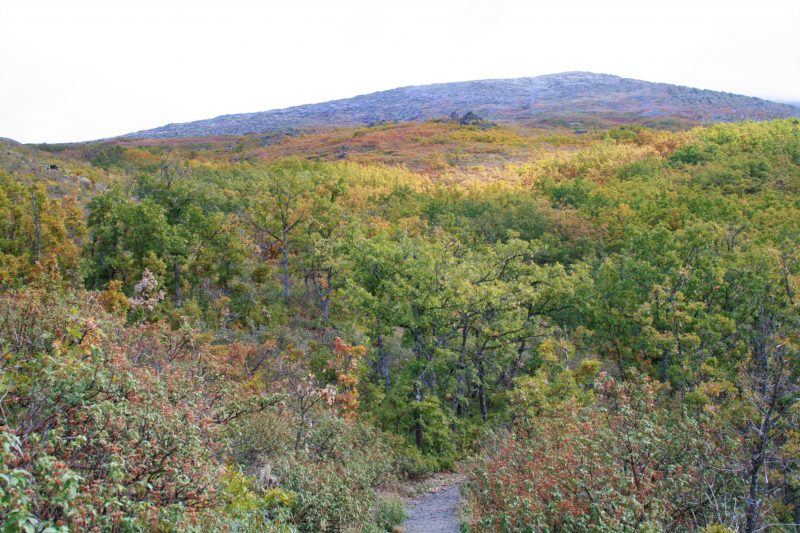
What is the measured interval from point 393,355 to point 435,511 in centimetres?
886

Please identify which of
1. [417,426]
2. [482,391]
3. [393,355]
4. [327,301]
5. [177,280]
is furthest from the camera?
[327,301]

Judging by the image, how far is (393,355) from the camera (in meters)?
21.0

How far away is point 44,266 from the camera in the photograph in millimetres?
16203

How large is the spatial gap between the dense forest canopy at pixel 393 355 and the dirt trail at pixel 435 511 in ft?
2.17

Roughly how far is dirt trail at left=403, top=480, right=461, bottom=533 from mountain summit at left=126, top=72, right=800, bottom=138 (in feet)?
269

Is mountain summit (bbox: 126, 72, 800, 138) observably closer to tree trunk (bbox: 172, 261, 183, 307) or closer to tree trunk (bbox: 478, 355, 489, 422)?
tree trunk (bbox: 478, 355, 489, 422)

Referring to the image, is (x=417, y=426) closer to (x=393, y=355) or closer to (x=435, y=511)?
(x=435, y=511)

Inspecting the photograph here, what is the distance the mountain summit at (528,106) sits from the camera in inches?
3807

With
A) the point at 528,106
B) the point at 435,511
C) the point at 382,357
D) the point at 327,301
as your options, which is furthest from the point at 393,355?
the point at 528,106

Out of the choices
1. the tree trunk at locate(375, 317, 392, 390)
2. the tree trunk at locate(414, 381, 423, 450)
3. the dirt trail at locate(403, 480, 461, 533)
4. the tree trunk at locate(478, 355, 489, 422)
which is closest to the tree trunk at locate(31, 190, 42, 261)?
the tree trunk at locate(375, 317, 392, 390)

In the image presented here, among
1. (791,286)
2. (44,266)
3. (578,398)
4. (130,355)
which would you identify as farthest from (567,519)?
(44,266)

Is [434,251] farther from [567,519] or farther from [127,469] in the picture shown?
[127,469]

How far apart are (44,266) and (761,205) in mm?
34133

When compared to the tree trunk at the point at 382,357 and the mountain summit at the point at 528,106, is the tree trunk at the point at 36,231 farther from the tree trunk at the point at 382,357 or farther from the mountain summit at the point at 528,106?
the mountain summit at the point at 528,106
